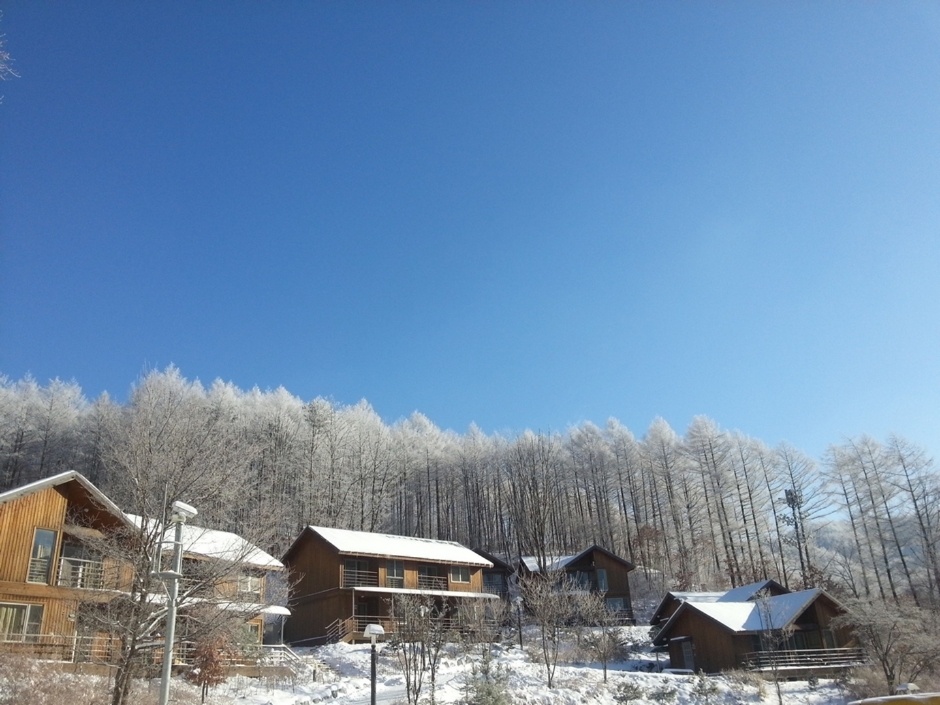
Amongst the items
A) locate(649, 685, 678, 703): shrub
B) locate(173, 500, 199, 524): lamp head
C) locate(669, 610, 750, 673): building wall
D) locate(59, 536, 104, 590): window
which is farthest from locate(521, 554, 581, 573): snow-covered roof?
locate(173, 500, 199, 524): lamp head

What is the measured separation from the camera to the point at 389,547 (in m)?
44.3

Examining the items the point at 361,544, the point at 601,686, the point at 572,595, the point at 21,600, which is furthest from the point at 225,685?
the point at 572,595

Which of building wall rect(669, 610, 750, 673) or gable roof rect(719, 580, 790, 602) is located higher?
gable roof rect(719, 580, 790, 602)

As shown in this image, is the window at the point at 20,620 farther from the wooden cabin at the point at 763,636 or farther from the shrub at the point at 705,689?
the wooden cabin at the point at 763,636

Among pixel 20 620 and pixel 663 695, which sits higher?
pixel 20 620

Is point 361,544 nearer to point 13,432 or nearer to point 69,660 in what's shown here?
point 69,660

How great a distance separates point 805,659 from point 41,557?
1476 inches

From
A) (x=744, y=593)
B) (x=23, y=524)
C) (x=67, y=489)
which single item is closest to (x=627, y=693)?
(x=744, y=593)

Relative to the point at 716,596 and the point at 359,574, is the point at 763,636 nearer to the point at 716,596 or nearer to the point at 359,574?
the point at 716,596

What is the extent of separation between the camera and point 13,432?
2327 inches

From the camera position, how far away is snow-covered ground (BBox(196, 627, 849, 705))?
78.6 feet

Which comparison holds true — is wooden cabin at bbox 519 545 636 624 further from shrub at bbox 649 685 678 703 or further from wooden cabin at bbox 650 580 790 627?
shrub at bbox 649 685 678 703

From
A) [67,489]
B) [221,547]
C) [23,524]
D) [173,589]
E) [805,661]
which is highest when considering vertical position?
[67,489]

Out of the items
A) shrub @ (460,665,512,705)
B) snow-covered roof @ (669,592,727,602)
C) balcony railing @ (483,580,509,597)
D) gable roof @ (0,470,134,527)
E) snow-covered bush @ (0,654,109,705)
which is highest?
gable roof @ (0,470,134,527)
